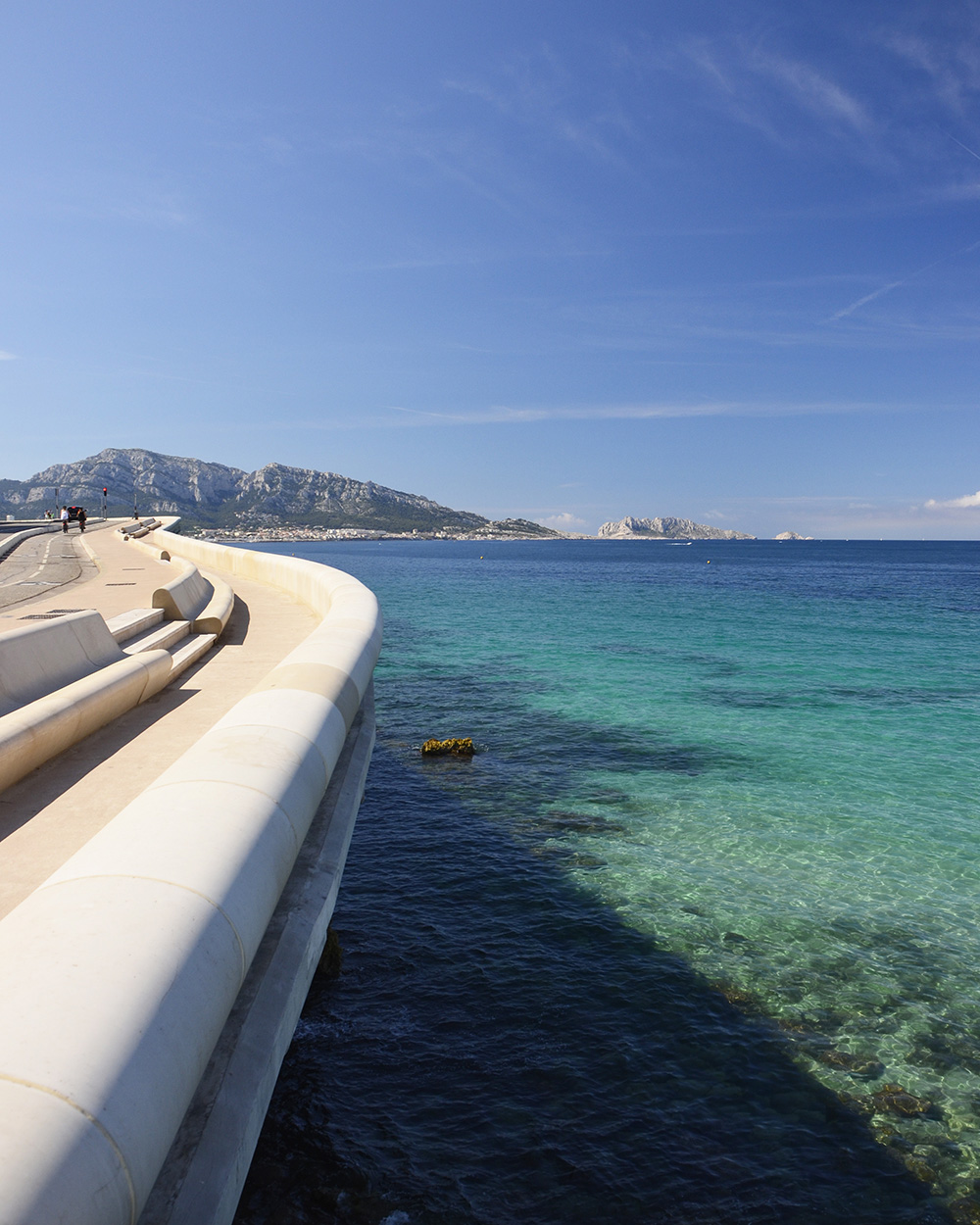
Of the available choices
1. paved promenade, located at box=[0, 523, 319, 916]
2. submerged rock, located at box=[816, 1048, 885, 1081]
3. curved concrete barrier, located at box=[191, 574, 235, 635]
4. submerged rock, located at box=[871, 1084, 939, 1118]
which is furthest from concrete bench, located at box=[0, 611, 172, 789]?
submerged rock, located at box=[871, 1084, 939, 1118]

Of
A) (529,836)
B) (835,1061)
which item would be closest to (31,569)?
(529,836)

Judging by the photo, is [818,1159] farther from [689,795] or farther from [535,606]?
[535,606]

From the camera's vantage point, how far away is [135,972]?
106 inches

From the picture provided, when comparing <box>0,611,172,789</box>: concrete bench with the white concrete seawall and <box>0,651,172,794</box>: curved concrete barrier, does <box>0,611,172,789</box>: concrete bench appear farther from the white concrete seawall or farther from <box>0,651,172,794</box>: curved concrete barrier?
the white concrete seawall

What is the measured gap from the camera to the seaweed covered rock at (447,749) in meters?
17.0

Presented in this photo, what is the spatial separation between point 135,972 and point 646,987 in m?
7.21

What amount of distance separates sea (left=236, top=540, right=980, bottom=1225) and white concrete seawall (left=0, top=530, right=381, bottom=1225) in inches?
122

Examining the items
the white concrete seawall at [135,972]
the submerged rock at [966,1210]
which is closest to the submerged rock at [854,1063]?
the submerged rock at [966,1210]

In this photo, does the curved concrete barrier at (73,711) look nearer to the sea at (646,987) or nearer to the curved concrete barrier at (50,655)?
the curved concrete barrier at (50,655)

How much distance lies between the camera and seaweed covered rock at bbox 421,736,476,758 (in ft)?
55.6

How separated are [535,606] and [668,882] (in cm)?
4248

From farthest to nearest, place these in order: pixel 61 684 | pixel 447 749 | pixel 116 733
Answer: pixel 447 749, pixel 61 684, pixel 116 733

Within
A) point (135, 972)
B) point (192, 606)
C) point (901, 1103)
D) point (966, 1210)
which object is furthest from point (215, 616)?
point (966, 1210)

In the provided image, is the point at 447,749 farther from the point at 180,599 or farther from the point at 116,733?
the point at 116,733
